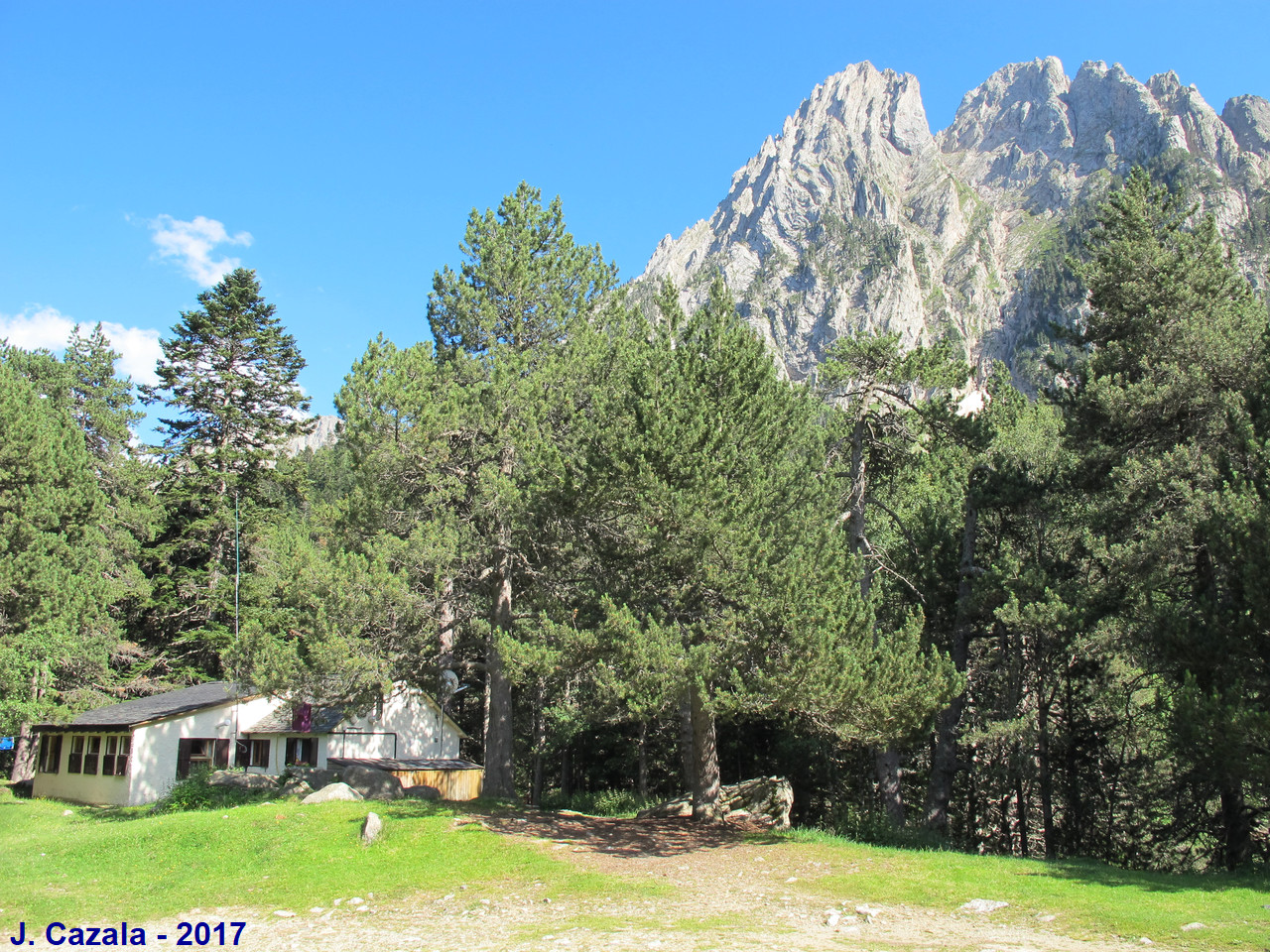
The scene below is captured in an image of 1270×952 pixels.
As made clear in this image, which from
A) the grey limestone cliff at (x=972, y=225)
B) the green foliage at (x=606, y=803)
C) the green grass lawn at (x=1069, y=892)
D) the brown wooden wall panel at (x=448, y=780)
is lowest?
the green foliage at (x=606, y=803)

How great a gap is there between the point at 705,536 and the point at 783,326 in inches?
6196

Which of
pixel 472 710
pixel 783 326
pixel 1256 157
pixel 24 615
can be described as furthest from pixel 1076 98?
pixel 24 615

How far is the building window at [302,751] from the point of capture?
86.5ft

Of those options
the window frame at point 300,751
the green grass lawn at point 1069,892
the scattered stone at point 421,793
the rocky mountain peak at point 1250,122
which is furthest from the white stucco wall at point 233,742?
the rocky mountain peak at point 1250,122

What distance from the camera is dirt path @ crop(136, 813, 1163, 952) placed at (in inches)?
323

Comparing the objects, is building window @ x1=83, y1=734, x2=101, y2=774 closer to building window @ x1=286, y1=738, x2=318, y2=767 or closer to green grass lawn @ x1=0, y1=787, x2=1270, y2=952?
building window @ x1=286, y1=738, x2=318, y2=767

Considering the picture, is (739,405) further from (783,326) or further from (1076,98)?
(1076,98)

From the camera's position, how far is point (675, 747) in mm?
27375

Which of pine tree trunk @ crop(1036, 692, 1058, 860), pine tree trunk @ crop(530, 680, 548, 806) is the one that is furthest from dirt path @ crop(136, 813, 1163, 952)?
pine tree trunk @ crop(530, 680, 548, 806)

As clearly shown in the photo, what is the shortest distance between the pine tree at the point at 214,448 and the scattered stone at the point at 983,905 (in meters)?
29.2

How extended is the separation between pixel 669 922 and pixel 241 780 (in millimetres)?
15402

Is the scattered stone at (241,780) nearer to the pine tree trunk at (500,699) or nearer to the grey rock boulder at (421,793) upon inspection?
the grey rock boulder at (421,793)

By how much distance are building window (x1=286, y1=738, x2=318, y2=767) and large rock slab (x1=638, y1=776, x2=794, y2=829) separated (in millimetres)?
13930

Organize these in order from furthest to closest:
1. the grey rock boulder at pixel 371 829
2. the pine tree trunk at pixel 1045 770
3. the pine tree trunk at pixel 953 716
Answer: the pine tree trunk at pixel 953 716 → the pine tree trunk at pixel 1045 770 → the grey rock boulder at pixel 371 829
